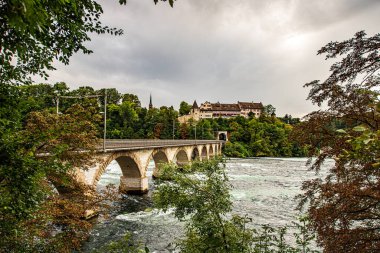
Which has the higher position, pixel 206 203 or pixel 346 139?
pixel 346 139

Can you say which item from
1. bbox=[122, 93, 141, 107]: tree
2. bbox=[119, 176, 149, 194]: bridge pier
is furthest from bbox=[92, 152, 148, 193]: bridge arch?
bbox=[122, 93, 141, 107]: tree

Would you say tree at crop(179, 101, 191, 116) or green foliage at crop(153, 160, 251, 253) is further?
tree at crop(179, 101, 191, 116)

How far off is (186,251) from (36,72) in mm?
5861

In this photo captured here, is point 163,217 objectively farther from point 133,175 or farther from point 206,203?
point 206,203

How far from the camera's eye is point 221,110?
133 meters

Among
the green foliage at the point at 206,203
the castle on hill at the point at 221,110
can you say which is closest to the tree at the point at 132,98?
the castle on hill at the point at 221,110

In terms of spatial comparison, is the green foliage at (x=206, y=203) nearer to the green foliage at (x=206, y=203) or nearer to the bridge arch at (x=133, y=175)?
the green foliage at (x=206, y=203)

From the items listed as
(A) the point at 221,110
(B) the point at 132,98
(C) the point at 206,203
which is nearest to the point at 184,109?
(A) the point at 221,110

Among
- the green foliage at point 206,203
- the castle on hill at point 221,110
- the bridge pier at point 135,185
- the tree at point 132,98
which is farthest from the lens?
the castle on hill at point 221,110

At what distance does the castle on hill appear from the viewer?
127 meters

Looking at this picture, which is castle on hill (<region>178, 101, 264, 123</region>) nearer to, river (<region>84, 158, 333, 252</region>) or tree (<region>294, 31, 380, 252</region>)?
river (<region>84, 158, 333, 252</region>)

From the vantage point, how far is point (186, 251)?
23.9 feet

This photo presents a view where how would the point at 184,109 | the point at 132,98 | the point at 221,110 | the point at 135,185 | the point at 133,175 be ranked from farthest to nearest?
1. the point at 221,110
2. the point at 184,109
3. the point at 132,98
4. the point at 135,185
5. the point at 133,175

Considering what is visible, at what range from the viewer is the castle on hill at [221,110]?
127m
